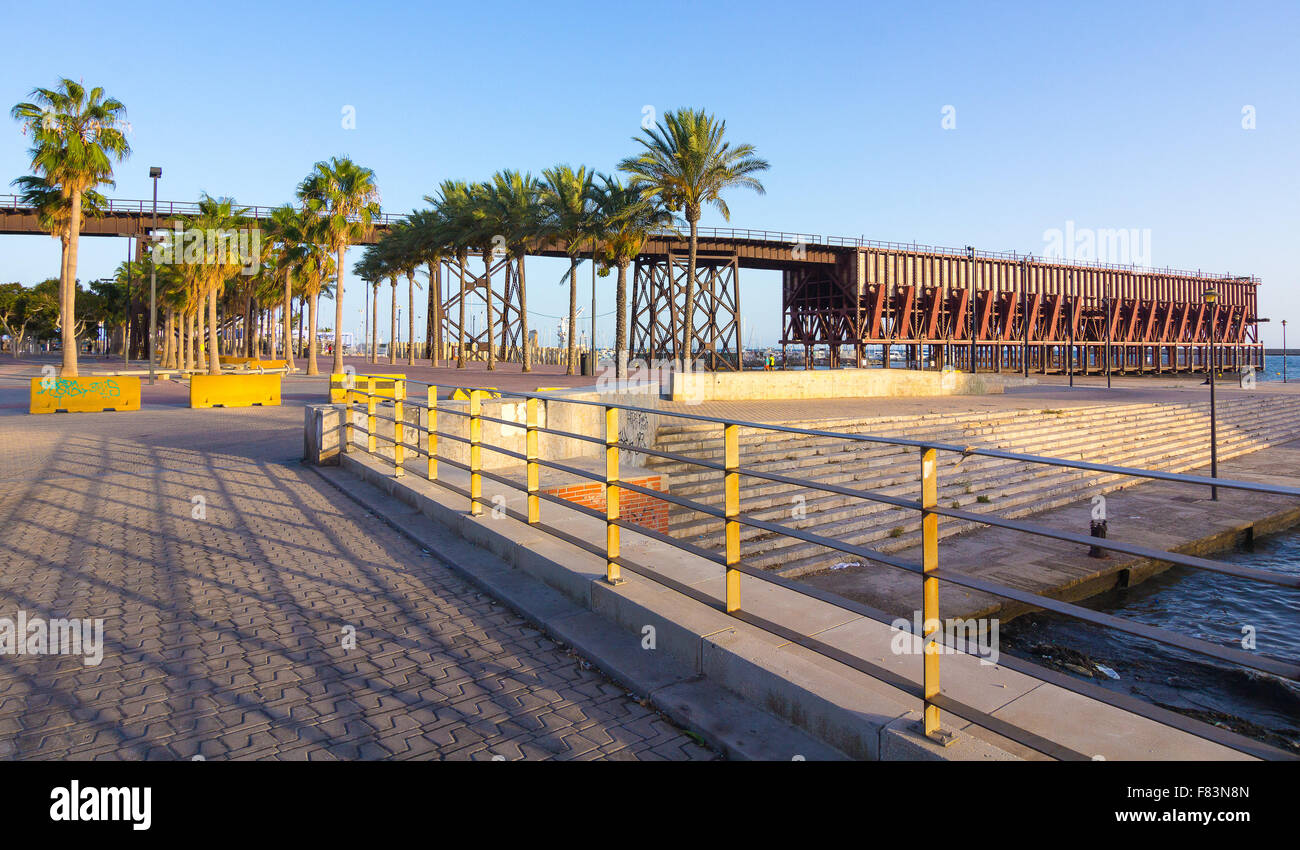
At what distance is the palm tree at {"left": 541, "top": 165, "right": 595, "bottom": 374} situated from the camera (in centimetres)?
3772

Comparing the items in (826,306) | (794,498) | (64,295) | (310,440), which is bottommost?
(794,498)

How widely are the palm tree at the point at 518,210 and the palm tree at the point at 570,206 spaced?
93 cm

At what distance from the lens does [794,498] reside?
12641 mm

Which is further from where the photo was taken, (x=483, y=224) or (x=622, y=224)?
(x=483, y=224)

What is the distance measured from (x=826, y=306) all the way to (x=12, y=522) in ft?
214

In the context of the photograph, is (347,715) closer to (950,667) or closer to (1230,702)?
(950,667)

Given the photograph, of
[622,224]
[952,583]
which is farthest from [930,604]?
[622,224]

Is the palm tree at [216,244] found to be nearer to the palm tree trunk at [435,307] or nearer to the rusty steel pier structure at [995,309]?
the palm tree trunk at [435,307]

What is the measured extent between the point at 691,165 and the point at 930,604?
29946mm

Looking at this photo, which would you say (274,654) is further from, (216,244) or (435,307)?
(435,307)

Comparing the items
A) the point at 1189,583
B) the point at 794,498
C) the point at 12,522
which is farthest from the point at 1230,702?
the point at 12,522

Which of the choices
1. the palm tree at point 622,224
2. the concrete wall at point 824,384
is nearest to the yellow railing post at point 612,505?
the concrete wall at point 824,384

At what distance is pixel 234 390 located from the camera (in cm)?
2198
